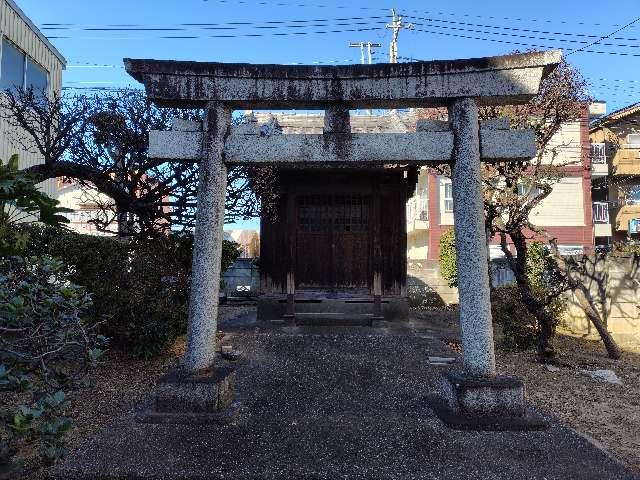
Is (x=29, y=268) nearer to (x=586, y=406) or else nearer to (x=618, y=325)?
(x=586, y=406)

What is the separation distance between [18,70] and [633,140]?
29956 millimetres

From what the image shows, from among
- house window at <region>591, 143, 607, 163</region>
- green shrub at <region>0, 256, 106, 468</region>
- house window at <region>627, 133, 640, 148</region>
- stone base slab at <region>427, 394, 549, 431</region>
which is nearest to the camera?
green shrub at <region>0, 256, 106, 468</region>

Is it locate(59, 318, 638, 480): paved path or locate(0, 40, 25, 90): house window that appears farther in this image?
locate(0, 40, 25, 90): house window

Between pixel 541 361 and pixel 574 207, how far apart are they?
61.5 feet

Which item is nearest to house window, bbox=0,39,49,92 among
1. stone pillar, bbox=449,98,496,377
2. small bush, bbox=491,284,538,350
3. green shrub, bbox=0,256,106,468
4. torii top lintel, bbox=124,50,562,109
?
torii top lintel, bbox=124,50,562,109

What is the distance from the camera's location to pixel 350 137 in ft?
18.8

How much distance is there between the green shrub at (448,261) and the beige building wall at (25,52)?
15.2 m

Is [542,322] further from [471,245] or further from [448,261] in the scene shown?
[448,261]

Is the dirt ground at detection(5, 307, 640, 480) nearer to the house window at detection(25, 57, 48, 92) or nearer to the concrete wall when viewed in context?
the concrete wall

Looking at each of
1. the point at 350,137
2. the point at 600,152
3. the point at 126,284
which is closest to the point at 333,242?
the point at 126,284

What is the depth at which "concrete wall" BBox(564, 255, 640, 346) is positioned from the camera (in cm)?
1209

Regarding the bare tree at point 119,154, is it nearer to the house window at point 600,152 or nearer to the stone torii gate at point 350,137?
the stone torii gate at point 350,137

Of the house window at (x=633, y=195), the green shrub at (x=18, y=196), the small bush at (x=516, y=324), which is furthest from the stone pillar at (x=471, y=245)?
the house window at (x=633, y=195)

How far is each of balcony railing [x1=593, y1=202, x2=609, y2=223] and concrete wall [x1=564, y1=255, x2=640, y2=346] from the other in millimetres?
14669
